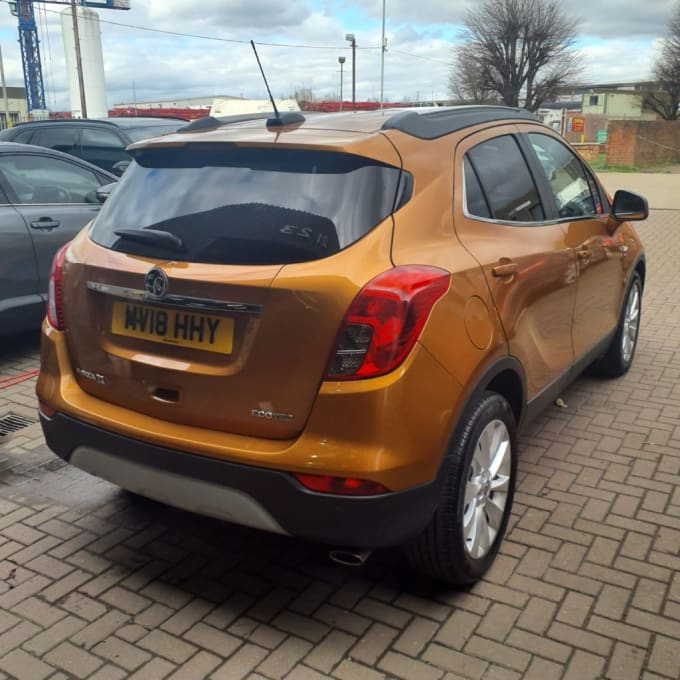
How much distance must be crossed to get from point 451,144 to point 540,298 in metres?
0.81

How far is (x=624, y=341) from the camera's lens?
5211 mm

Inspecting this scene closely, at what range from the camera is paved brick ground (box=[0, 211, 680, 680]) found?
2.49 meters

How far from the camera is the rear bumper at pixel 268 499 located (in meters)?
2.35

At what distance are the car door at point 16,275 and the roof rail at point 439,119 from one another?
11.6ft

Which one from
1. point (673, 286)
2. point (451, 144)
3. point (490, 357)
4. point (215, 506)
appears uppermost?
point (451, 144)

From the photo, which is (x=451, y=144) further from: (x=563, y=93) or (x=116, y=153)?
(x=563, y=93)

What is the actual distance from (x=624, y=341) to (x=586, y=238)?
1.49 metres

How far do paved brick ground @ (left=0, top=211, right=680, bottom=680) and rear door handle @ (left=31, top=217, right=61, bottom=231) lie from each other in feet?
7.64

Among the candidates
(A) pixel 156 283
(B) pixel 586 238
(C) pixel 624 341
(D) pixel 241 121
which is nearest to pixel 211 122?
(D) pixel 241 121

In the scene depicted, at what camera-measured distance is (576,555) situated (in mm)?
3107

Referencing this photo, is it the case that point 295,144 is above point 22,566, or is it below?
above

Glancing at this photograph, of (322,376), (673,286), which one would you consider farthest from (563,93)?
(322,376)

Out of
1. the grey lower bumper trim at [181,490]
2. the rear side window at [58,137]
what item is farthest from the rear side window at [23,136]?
the grey lower bumper trim at [181,490]

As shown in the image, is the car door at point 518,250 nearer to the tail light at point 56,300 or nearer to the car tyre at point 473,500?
the car tyre at point 473,500
